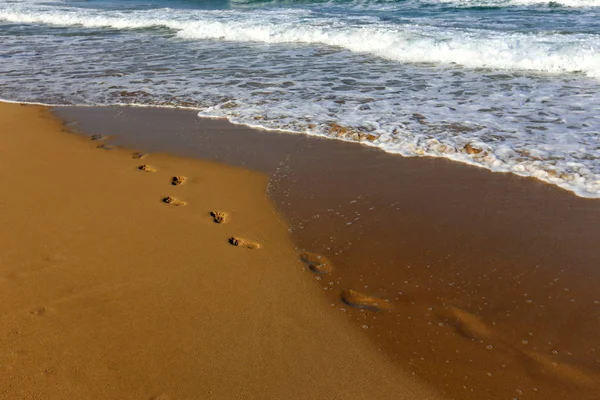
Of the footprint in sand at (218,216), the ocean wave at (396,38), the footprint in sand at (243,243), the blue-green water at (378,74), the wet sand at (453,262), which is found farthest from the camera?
the ocean wave at (396,38)

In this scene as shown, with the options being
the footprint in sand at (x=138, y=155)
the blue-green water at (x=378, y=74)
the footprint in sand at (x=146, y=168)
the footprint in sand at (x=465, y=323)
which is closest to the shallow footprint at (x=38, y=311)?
the footprint in sand at (x=465, y=323)

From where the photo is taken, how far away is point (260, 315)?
2.79 meters

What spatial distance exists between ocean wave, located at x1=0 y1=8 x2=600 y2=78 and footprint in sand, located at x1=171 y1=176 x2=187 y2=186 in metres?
6.57

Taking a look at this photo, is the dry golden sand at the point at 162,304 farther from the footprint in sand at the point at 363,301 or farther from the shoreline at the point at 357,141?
the shoreline at the point at 357,141

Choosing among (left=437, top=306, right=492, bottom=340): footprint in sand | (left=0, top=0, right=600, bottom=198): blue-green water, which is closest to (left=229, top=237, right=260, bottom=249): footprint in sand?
(left=437, top=306, right=492, bottom=340): footprint in sand

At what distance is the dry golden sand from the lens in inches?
91.6

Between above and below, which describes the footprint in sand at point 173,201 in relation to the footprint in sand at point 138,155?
above

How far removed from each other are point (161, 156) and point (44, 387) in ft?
10.5

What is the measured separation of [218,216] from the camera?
3.93 meters

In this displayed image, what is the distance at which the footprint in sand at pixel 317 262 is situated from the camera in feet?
10.6

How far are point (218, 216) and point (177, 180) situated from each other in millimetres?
865

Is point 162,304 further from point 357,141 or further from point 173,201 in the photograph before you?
point 357,141

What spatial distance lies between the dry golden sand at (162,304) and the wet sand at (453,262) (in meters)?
0.20

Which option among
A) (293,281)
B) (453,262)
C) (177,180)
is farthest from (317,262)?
(177,180)
